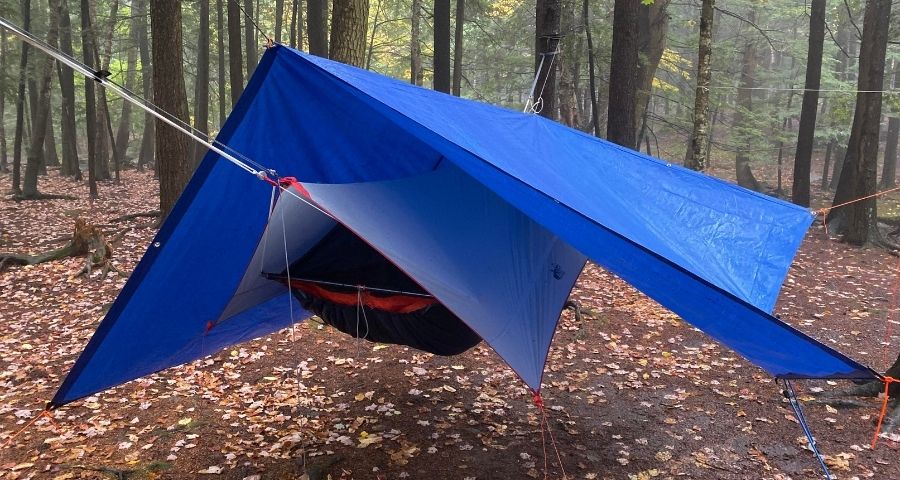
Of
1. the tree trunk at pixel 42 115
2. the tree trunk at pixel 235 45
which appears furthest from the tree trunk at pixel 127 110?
the tree trunk at pixel 235 45

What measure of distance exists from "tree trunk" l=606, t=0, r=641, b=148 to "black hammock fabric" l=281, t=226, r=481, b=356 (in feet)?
13.7

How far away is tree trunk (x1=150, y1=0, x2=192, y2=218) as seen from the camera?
6.27m

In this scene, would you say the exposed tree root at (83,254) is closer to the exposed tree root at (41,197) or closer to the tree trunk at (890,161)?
the exposed tree root at (41,197)

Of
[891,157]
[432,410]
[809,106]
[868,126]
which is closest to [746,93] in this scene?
[891,157]

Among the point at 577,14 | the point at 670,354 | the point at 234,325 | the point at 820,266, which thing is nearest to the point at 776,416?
the point at 670,354

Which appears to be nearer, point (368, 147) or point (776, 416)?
point (368, 147)

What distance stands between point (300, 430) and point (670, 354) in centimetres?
312

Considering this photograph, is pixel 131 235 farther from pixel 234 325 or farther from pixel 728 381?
pixel 728 381

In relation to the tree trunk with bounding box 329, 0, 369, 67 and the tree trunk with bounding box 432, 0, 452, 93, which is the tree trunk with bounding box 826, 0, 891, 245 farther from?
the tree trunk with bounding box 329, 0, 369, 67

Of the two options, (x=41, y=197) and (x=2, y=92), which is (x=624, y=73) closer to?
(x=41, y=197)

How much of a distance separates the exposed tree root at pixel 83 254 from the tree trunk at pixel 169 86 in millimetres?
970

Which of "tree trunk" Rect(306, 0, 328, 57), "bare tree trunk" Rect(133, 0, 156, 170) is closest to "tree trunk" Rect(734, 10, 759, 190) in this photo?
"tree trunk" Rect(306, 0, 328, 57)

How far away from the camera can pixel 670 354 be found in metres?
4.93

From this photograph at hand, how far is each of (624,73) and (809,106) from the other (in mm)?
5590
